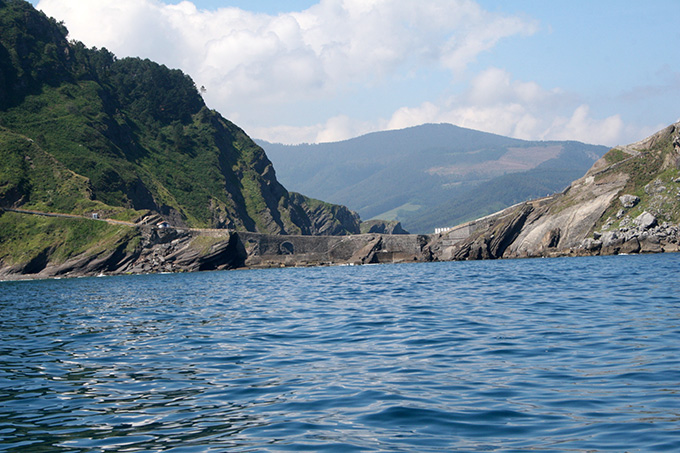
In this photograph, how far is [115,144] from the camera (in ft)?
387

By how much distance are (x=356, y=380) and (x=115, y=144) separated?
381 ft

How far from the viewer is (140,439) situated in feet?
28.0

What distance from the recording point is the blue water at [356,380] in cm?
836

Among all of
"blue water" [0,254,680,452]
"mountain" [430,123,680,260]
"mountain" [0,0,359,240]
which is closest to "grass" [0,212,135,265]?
"mountain" [0,0,359,240]

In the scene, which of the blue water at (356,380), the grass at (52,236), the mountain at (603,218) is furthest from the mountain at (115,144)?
the blue water at (356,380)

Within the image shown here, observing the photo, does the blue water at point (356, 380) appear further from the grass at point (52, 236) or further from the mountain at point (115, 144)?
the mountain at point (115, 144)

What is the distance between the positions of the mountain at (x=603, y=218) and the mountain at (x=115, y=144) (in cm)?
4987

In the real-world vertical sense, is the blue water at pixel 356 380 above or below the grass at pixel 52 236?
below

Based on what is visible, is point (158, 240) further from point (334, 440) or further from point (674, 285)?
point (334, 440)

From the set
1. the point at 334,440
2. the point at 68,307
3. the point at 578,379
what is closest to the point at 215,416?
the point at 334,440

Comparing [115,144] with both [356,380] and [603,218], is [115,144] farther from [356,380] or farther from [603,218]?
[356,380]

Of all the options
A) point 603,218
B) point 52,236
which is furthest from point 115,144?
point 603,218

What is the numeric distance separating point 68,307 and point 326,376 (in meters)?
22.5

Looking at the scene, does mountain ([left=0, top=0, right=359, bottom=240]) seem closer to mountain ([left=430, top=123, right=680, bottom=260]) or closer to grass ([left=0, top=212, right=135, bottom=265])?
grass ([left=0, top=212, right=135, bottom=265])
